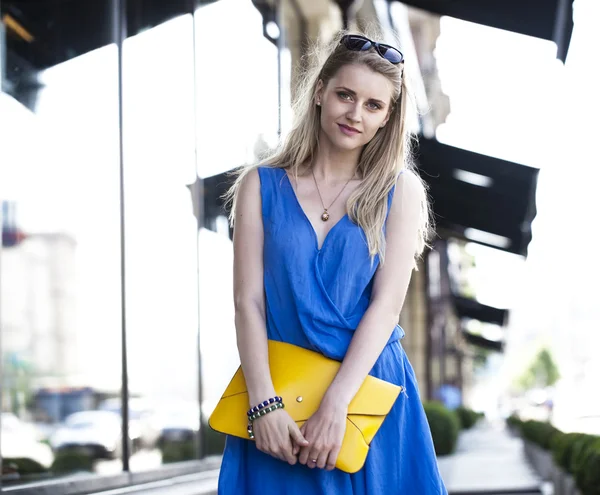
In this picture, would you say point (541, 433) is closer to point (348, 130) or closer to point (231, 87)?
point (231, 87)

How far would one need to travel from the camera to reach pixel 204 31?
20.6ft

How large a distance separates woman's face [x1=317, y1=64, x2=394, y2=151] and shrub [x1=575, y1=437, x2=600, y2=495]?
3429 mm

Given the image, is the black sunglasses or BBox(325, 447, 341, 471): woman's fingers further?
the black sunglasses

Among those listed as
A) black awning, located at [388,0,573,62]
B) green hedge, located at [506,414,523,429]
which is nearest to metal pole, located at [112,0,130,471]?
black awning, located at [388,0,573,62]

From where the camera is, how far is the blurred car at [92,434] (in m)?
4.77

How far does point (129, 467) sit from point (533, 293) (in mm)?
23447

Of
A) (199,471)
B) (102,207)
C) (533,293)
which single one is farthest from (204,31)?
(533,293)

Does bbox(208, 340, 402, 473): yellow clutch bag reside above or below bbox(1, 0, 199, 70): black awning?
below

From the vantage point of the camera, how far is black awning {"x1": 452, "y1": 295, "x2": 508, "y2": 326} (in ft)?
82.0

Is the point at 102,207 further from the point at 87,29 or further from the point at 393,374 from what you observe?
the point at 393,374

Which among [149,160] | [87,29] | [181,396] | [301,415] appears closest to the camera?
[301,415]

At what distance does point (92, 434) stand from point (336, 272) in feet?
10.3

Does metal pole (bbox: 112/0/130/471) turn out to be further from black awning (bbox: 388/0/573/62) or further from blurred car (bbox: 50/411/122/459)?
black awning (bbox: 388/0/573/62)

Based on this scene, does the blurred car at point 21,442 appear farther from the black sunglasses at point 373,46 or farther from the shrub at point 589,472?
the shrub at point 589,472
